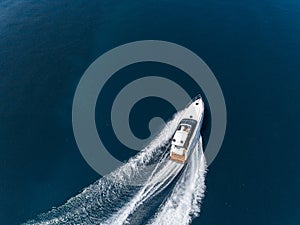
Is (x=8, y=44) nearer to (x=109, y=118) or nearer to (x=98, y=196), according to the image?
(x=109, y=118)

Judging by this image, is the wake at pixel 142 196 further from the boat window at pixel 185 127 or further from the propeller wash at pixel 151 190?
the boat window at pixel 185 127

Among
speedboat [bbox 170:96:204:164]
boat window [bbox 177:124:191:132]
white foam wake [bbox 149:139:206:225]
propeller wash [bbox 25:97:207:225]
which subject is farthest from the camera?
boat window [bbox 177:124:191:132]

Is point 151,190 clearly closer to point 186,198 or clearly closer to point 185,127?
point 186,198

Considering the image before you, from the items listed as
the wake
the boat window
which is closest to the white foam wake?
the wake

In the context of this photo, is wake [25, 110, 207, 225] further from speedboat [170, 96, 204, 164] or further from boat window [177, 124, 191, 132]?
boat window [177, 124, 191, 132]

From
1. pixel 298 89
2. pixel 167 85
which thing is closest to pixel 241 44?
pixel 298 89

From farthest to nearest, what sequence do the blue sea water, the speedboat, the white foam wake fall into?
the speedboat → the blue sea water → the white foam wake

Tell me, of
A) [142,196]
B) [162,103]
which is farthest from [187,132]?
[142,196]
